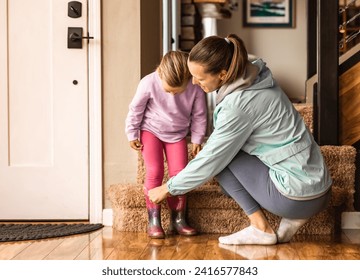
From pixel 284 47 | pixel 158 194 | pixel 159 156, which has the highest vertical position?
pixel 284 47

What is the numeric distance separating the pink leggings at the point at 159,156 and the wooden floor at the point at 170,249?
28cm

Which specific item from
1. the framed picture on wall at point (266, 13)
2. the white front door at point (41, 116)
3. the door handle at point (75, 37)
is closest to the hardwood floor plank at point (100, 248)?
the white front door at point (41, 116)

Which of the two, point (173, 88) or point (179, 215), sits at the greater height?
point (173, 88)

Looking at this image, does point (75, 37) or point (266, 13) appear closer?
point (75, 37)

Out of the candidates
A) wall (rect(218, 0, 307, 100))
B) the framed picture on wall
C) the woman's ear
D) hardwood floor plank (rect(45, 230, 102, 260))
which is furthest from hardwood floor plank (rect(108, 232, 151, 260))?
the framed picture on wall

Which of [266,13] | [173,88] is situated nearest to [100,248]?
[173,88]

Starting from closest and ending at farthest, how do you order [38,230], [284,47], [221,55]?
[221,55]
[38,230]
[284,47]

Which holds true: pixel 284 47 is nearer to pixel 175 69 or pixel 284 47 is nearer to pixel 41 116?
pixel 41 116

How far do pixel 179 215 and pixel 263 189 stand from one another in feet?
1.56

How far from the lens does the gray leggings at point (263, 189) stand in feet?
10.0

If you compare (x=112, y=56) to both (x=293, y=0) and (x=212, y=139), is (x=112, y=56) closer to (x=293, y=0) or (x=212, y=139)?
(x=212, y=139)

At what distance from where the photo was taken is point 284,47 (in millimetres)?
8164

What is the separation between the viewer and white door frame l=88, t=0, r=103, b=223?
12.4 ft
